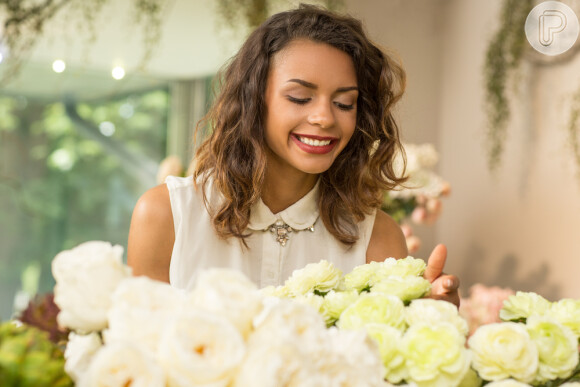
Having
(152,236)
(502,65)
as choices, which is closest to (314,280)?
(152,236)

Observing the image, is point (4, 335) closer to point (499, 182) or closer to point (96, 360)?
point (96, 360)

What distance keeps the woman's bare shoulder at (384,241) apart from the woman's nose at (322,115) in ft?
1.17

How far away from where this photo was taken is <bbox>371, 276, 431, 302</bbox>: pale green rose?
22.0 inches

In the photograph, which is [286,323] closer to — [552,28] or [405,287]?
[405,287]

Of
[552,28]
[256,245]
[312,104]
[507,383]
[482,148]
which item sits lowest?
[256,245]

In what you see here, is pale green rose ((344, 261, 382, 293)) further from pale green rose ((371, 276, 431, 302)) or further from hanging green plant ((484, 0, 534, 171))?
hanging green plant ((484, 0, 534, 171))

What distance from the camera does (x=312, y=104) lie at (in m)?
1.22

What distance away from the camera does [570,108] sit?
215 centimetres

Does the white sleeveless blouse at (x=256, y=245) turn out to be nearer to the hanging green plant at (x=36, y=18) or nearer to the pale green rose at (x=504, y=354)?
the pale green rose at (x=504, y=354)

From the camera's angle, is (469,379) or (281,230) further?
(281,230)

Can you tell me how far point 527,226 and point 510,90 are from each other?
56 centimetres

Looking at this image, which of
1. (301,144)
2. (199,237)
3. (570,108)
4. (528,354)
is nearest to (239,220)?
(199,237)

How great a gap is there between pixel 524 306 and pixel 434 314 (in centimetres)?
12

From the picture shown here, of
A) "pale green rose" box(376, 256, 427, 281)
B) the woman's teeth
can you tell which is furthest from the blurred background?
"pale green rose" box(376, 256, 427, 281)
